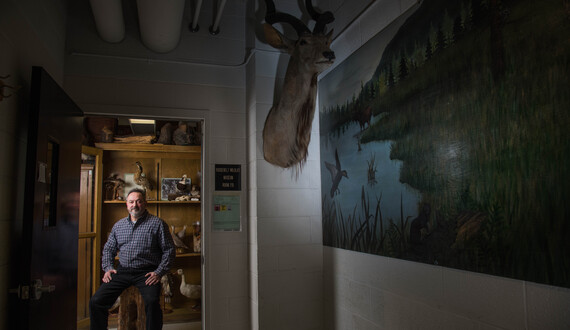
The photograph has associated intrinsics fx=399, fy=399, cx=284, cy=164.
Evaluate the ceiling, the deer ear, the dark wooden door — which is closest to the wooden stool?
the dark wooden door

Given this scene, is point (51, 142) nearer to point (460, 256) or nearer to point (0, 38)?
point (0, 38)

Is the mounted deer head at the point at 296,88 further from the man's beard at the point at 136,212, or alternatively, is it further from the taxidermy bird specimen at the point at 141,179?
the taxidermy bird specimen at the point at 141,179

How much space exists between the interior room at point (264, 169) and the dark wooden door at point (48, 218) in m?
0.01

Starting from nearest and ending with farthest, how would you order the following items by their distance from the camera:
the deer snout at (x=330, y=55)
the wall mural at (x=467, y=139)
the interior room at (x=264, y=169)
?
the wall mural at (x=467, y=139)
the interior room at (x=264, y=169)
the deer snout at (x=330, y=55)

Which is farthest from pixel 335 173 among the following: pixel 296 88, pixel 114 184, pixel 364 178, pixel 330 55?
pixel 114 184

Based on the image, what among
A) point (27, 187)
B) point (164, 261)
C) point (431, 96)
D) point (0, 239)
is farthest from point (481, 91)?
point (164, 261)

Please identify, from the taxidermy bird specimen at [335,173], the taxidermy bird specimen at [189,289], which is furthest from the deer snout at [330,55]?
the taxidermy bird specimen at [189,289]

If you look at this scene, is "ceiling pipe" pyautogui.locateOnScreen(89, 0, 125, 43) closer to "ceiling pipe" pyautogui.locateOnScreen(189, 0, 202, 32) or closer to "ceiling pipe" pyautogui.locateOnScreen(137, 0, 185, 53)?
"ceiling pipe" pyautogui.locateOnScreen(137, 0, 185, 53)

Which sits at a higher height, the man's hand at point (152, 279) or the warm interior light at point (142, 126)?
the warm interior light at point (142, 126)

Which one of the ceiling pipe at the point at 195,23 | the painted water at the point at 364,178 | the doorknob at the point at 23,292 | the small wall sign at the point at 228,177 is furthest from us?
the small wall sign at the point at 228,177

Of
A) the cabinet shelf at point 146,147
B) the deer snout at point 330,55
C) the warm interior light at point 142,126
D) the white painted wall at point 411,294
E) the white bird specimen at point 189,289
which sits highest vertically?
the deer snout at point 330,55

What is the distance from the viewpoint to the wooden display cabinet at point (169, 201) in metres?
4.79

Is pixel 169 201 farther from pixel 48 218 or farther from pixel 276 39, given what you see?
pixel 276 39

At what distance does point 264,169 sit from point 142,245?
1.38m
